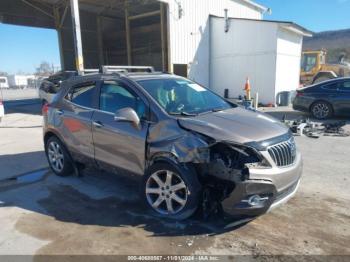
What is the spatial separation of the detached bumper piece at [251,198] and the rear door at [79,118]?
2.41m

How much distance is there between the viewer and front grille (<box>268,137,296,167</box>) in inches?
134

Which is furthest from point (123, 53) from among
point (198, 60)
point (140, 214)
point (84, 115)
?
point (140, 214)

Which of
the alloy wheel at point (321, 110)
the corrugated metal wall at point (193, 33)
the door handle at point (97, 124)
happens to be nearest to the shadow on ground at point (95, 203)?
the door handle at point (97, 124)

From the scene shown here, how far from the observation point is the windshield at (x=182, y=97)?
160 inches

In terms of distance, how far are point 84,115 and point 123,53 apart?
57.1 ft

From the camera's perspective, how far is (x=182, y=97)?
14.3 ft

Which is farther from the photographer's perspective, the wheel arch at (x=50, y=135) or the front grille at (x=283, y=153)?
the wheel arch at (x=50, y=135)

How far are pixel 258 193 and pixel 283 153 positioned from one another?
1.97 ft

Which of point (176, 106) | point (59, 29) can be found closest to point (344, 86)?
point (176, 106)

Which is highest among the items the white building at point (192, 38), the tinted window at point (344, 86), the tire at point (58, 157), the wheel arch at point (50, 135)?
the white building at point (192, 38)

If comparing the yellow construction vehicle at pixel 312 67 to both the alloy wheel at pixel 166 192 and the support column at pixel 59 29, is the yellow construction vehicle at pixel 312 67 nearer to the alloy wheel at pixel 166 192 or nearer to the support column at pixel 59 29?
the support column at pixel 59 29

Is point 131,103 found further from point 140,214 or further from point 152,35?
point 152,35

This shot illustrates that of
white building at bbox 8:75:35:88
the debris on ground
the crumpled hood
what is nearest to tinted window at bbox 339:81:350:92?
the debris on ground

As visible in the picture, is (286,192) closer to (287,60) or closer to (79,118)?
(79,118)
